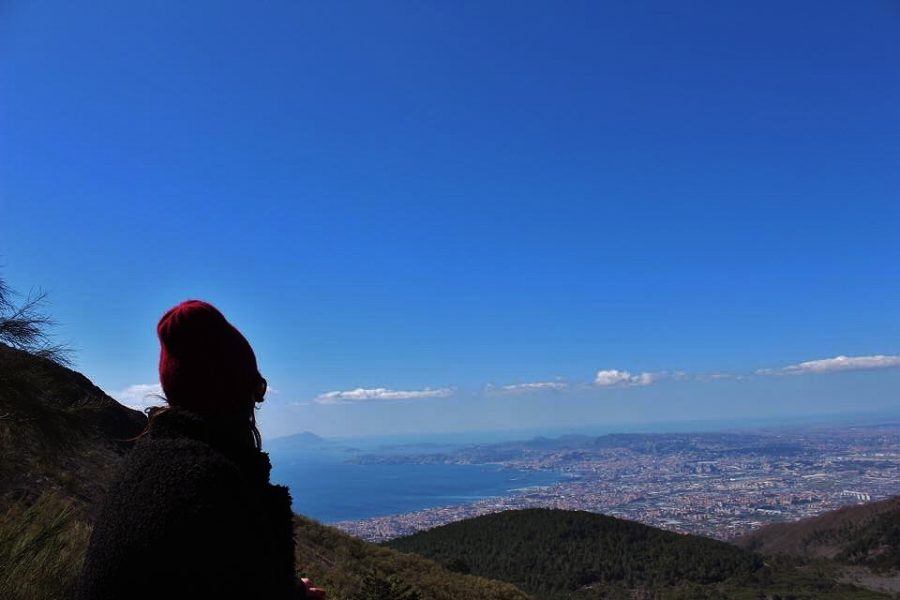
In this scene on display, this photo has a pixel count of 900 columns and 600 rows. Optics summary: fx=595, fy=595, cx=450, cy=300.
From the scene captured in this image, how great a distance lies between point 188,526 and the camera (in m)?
1.27

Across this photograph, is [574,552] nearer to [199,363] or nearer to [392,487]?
[199,363]

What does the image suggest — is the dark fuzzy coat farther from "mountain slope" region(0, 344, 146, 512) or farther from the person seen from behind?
"mountain slope" region(0, 344, 146, 512)

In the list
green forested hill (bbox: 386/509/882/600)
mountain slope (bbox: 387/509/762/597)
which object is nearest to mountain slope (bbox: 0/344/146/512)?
green forested hill (bbox: 386/509/882/600)

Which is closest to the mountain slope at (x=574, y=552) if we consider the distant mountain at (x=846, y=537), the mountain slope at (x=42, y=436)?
the distant mountain at (x=846, y=537)

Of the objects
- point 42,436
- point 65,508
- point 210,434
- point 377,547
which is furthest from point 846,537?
point 210,434

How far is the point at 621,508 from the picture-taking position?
90688 mm

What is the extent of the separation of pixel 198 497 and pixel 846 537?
2599 inches

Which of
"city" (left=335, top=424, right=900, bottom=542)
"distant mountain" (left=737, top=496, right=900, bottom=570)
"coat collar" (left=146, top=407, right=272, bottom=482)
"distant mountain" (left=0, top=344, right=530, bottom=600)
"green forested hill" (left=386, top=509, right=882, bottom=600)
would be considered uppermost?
"coat collar" (left=146, top=407, right=272, bottom=482)

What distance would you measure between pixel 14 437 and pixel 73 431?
4.87 ft

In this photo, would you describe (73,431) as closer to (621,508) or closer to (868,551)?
(868,551)

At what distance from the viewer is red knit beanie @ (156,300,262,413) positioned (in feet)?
4.89

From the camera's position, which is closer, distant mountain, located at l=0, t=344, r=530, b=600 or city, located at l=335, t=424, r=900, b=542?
distant mountain, located at l=0, t=344, r=530, b=600

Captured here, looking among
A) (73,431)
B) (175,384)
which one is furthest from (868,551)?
(175,384)

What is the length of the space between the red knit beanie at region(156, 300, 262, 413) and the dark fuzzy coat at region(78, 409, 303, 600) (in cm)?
6
